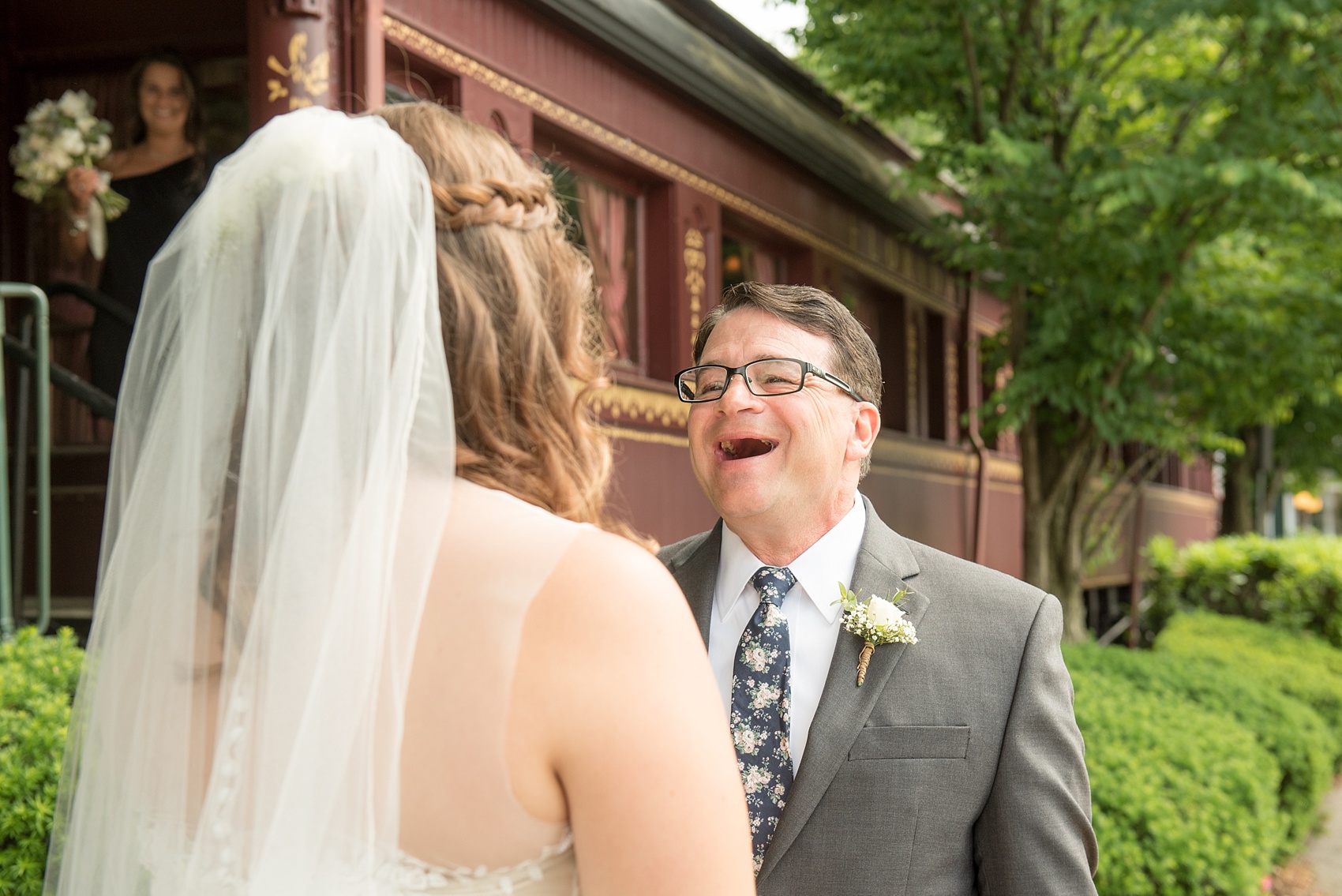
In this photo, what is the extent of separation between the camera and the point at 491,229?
144 centimetres

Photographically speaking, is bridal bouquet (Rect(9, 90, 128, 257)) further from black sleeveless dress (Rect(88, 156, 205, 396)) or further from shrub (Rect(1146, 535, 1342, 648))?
shrub (Rect(1146, 535, 1342, 648))

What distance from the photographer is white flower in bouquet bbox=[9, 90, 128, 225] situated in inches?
221

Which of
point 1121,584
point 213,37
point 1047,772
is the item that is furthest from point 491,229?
point 1121,584

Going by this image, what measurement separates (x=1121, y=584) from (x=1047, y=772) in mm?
16255

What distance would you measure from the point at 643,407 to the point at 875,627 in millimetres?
5035

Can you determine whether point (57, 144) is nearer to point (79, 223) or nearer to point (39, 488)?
point (79, 223)

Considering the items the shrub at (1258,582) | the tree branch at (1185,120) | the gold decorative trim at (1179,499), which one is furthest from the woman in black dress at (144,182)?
the gold decorative trim at (1179,499)

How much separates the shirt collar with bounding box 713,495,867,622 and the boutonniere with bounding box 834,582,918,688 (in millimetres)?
139

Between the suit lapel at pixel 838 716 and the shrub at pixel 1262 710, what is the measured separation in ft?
17.3

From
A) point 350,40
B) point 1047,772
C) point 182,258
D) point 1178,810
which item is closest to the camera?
point 182,258

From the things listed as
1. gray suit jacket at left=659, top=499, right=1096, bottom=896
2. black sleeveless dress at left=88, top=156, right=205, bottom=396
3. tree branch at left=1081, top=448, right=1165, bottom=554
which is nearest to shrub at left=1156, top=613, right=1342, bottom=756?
tree branch at left=1081, top=448, right=1165, bottom=554

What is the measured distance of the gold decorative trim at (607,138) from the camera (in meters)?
5.52

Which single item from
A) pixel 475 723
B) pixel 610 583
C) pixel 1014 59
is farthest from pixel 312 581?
pixel 1014 59

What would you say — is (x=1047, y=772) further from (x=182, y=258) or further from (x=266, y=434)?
(x=182, y=258)
